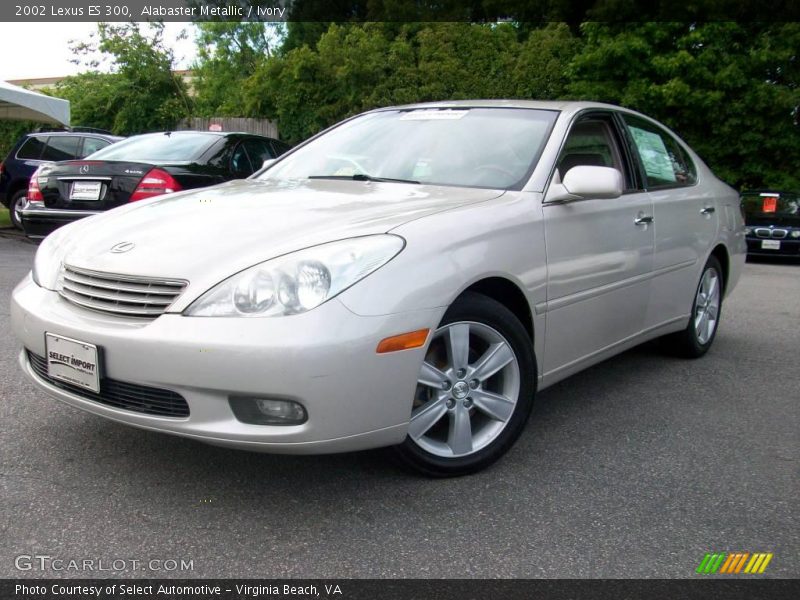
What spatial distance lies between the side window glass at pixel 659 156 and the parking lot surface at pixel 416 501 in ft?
4.51

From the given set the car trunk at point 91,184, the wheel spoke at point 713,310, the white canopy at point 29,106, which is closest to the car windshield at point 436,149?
the wheel spoke at point 713,310

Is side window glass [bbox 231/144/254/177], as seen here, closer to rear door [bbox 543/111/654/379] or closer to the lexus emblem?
rear door [bbox 543/111/654/379]

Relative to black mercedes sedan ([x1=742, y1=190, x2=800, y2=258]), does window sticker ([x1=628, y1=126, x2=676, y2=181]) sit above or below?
above

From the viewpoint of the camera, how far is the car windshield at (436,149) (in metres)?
3.71

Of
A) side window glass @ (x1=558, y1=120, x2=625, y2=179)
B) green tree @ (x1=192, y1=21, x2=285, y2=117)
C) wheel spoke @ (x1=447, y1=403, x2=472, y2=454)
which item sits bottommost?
wheel spoke @ (x1=447, y1=403, x2=472, y2=454)

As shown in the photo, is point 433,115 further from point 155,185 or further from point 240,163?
point 240,163

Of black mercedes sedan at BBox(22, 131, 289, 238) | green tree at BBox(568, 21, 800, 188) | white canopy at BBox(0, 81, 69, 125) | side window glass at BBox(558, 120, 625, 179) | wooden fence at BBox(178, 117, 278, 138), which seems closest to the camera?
side window glass at BBox(558, 120, 625, 179)

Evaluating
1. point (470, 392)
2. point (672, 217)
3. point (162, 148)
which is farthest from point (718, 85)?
point (470, 392)

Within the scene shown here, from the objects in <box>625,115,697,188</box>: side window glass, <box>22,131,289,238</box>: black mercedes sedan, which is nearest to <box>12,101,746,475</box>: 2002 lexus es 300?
<box>625,115,697,188</box>: side window glass

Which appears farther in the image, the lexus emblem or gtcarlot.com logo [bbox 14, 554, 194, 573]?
the lexus emblem

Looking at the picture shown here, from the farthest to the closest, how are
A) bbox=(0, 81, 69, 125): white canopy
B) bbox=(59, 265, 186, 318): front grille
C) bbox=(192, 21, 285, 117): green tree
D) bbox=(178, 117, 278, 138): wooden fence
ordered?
bbox=(192, 21, 285, 117): green tree, bbox=(178, 117, 278, 138): wooden fence, bbox=(0, 81, 69, 125): white canopy, bbox=(59, 265, 186, 318): front grille

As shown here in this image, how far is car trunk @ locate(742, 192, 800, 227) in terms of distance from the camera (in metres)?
12.0

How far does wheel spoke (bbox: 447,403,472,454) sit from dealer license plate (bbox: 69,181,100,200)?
578 centimetres

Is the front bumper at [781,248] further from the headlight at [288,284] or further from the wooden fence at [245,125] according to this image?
the wooden fence at [245,125]
